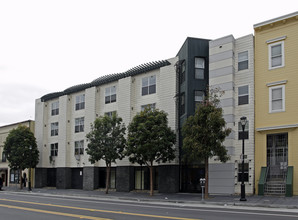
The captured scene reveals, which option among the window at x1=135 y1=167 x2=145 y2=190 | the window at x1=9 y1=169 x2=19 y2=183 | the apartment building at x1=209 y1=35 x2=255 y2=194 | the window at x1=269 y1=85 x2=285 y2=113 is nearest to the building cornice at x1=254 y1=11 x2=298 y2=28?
the apartment building at x1=209 y1=35 x2=255 y2=194

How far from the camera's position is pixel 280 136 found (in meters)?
26.1

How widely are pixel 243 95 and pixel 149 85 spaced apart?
9.84 metres

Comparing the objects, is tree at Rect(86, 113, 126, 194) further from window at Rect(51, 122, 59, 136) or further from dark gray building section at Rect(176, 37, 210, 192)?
window at Rect(51, 122, 59, 136)

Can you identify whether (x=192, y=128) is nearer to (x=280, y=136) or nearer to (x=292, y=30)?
(x=280, y=136)

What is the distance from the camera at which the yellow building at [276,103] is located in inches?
969

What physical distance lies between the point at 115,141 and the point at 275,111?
44.3 ft

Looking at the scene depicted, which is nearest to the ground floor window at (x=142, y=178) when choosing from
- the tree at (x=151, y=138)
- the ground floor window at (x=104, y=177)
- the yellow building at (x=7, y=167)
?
the ground floor window at (x=104, y=177)

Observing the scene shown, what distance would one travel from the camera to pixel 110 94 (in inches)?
1499

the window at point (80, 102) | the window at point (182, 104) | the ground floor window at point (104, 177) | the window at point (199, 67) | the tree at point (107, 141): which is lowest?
the ground floor window at point (104, 177)

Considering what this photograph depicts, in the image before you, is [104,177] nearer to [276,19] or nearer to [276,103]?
[276,103]

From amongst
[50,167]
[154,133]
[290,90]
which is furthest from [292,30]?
[50,167]

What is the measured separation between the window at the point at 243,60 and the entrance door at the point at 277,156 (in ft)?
17.7

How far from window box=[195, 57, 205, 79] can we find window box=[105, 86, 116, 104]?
35.2 ft

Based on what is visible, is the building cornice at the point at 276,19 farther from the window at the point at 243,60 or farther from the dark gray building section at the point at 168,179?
the dark gray building section at the point at 168,179
